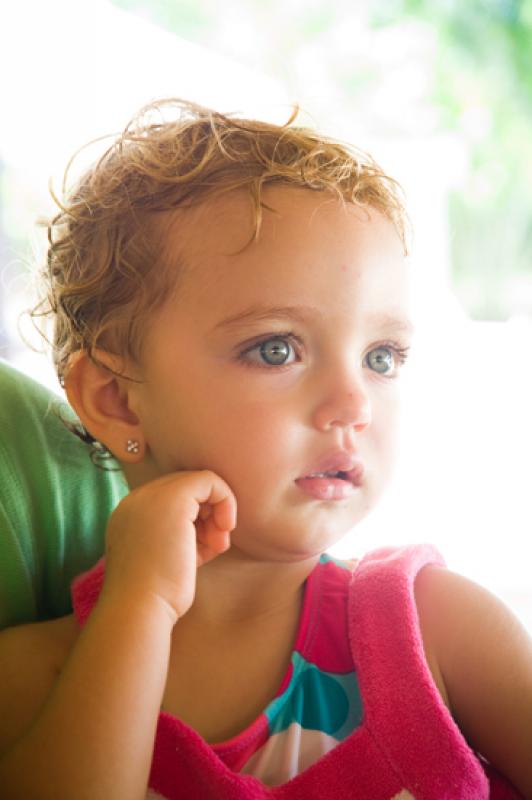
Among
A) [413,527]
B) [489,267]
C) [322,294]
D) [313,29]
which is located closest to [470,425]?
[413,527]

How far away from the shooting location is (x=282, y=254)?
2.72 ft

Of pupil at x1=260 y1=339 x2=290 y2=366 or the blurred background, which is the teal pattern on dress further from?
the blurred background

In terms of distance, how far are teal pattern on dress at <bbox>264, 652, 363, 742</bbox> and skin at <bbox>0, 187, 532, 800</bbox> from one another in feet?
0.11

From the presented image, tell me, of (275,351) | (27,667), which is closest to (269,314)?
(275,351)

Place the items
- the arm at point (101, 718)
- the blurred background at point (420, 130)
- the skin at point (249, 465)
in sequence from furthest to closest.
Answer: the blurred background at point (420, 130) → the skin at point (249, 465) → the arm at point (101, 718)

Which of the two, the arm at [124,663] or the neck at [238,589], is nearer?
the arm at [124,663]

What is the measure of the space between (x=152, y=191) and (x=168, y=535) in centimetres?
41

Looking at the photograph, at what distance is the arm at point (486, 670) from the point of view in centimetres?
84

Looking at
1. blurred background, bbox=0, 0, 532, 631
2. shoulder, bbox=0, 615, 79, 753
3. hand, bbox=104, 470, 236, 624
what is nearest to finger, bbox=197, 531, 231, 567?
hand, bbox=104, 470, 236, 624

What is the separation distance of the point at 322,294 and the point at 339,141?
294mm

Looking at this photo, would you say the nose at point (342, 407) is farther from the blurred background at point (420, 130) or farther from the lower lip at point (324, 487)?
the blurred background at point (420, 130)

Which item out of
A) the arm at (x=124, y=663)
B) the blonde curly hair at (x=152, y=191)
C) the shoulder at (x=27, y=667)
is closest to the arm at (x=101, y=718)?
the arm at (x=124, y=663)

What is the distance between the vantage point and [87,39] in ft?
7.14

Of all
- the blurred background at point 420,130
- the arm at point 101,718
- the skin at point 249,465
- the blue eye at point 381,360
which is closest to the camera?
the arm at point 101,718
